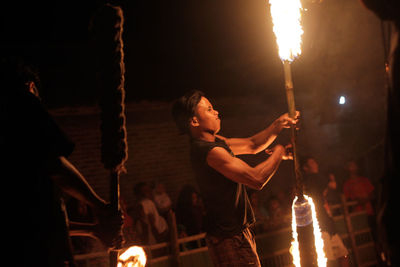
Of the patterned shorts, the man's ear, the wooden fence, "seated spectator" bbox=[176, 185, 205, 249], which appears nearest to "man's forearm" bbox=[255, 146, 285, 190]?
the patterned shorts

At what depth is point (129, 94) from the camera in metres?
9.88

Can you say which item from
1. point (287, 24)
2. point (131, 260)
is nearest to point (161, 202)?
point (131, 260)

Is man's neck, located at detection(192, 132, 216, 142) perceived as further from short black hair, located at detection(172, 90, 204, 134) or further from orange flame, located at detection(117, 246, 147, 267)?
orange flame, located at detection(117, 246, 147, 267)

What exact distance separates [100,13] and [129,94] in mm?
7515

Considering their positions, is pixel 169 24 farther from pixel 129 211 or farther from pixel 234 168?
pixel 234 168

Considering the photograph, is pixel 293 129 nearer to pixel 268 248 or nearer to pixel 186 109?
pixel 186 109

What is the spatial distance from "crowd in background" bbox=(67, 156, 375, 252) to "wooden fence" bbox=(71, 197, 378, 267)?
0.19 metres

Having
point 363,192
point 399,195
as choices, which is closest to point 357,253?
point 363,192

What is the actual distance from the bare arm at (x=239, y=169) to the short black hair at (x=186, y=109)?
1.79 ft

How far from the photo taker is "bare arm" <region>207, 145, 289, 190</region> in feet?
11.0

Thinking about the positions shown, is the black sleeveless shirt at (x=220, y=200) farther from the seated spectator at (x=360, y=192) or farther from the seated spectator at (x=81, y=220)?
the seated spectator at (x=360, y=192)

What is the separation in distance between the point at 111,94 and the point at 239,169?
4.65ft

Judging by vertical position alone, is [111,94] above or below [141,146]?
below

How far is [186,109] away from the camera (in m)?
3.85
